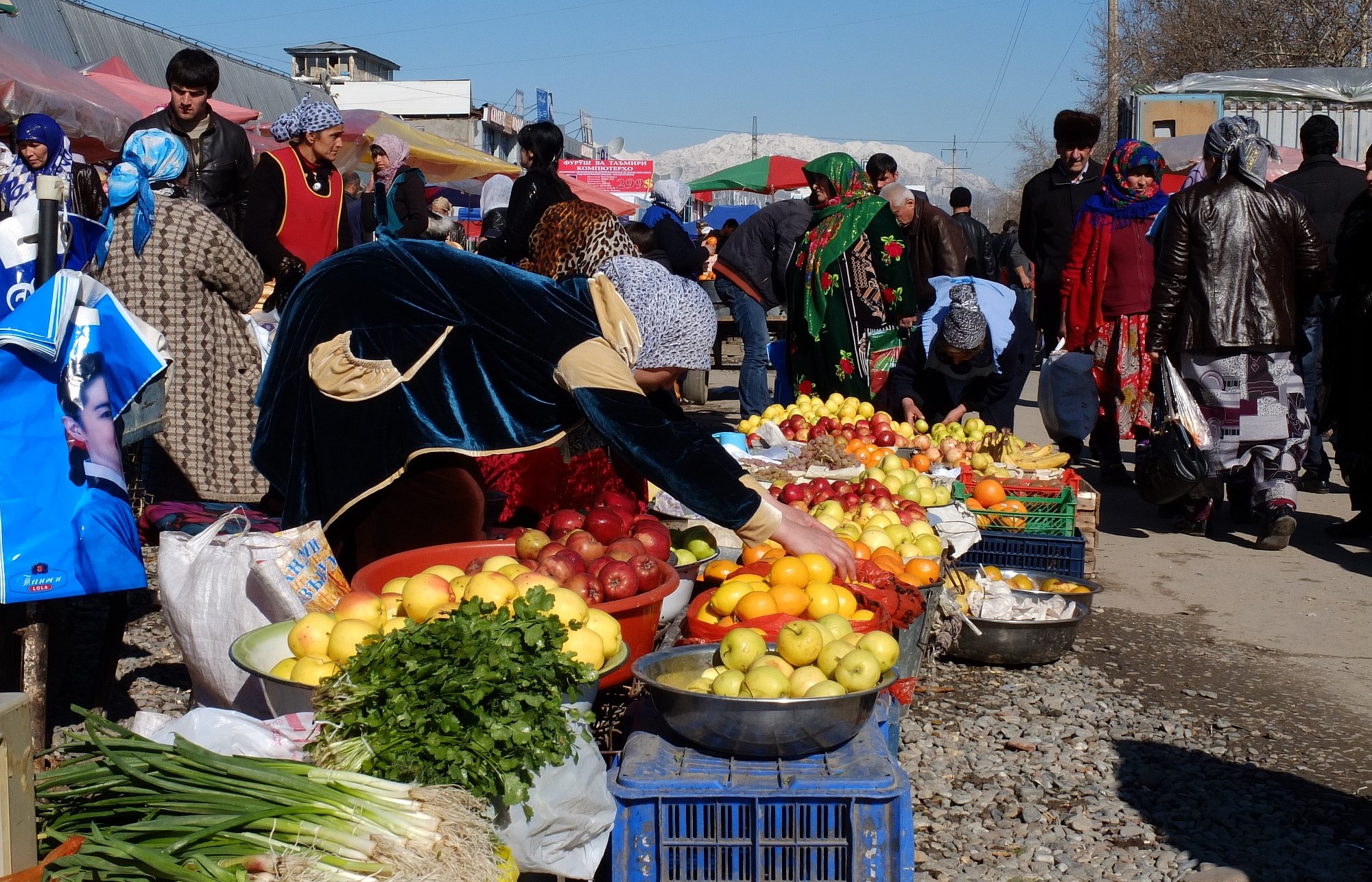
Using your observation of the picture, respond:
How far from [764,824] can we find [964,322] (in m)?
4.43

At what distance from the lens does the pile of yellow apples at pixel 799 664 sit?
2.68m

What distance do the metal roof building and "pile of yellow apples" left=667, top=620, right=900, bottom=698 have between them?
14266mm

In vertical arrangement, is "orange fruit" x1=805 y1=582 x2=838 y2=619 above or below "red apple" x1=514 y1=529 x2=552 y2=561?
below

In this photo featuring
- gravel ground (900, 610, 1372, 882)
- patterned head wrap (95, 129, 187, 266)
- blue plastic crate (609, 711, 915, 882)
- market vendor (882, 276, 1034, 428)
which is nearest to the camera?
blue plastic crate (609, 711, 915, 882)

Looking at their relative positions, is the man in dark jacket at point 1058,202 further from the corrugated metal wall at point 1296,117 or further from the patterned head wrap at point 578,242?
the corrugated metal wall at point 1296,117

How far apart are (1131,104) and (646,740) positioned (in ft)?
50.8

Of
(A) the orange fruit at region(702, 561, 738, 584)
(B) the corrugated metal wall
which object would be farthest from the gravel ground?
(B) the corrugated metal wall

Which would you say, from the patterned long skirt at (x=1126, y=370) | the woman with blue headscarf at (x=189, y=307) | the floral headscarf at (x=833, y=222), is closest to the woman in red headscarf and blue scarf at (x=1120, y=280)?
the patterned long skirt at (x=1126, y=370)

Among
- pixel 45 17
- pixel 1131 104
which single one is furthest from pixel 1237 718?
pixel 45 17

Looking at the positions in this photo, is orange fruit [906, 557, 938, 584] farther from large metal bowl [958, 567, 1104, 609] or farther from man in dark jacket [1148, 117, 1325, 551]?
man in dark jacket [1148, 117, 1325, 551]

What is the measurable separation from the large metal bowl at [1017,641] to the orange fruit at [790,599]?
1.49 metres

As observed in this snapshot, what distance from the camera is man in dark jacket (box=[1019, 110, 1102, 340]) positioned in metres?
8.48

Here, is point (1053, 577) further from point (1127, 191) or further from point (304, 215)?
point (304, 215)

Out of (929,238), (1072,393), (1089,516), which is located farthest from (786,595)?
(929,238)
